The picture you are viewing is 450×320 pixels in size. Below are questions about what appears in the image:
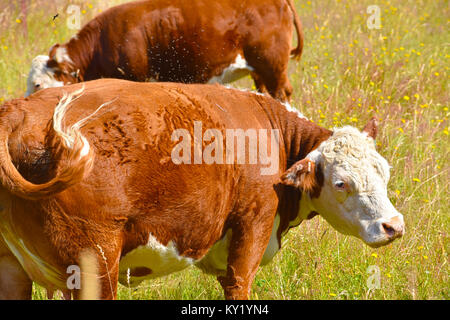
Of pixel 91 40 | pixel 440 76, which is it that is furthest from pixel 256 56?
pixel 440 76

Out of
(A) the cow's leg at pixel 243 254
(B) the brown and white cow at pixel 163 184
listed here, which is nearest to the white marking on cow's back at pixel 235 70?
(B) the brown and white cow at pixel 163 184

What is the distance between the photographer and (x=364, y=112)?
23.5ft

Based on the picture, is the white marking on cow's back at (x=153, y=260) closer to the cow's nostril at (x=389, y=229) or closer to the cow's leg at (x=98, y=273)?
the cow's leg at (x=98, y=273)

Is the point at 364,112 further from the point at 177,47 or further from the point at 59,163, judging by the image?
the point at 59,163

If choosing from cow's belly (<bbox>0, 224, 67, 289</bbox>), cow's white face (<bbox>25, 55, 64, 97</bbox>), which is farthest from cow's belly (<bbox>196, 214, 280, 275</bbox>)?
cow's white face (<bbox>25, 55, 64, 97</bbox>)

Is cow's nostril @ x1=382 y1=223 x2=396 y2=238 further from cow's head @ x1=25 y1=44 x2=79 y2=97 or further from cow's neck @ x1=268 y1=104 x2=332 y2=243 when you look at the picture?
cow's head @ x1=25 y1=44 x2=79 y2=97

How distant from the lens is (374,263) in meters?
4.79

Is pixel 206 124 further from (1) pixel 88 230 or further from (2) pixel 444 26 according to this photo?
(2) pixel 444 26

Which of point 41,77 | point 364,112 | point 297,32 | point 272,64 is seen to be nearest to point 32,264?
point 41,77

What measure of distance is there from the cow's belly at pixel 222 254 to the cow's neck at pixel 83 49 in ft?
12.3

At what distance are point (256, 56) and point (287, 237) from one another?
9.76 ft

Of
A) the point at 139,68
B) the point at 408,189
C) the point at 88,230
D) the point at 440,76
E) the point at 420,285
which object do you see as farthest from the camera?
the point at 440,76

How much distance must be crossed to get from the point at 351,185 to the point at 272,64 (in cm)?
384

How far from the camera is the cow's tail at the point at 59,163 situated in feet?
10.0
